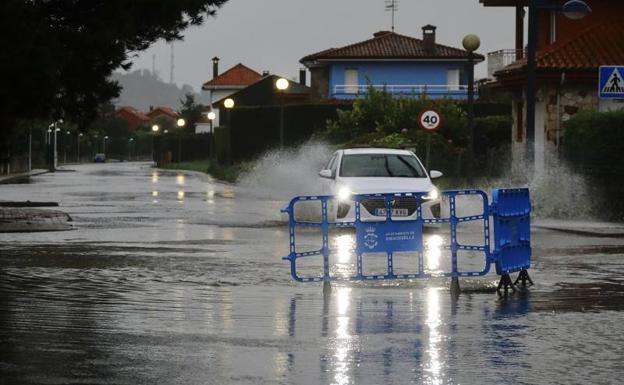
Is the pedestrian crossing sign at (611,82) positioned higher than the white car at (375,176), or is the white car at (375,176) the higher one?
the pedestrian crossing sign at (611,82)

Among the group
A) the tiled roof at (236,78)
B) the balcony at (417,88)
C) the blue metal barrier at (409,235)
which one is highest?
the tiled roof at (236,78)

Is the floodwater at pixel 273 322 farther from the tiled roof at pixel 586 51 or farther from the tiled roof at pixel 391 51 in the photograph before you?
the tiled roof at pixel 391 51

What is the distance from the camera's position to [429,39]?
104 m

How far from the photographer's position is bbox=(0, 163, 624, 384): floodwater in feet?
31.0

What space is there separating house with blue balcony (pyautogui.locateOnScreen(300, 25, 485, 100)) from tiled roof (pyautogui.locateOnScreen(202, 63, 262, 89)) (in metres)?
53.0

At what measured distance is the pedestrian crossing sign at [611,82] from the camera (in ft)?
82.1

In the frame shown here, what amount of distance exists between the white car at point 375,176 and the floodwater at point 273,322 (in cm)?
362

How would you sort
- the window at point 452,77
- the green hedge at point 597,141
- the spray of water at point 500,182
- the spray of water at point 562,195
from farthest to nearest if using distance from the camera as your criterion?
the window at point 452,77, the spray of water at point 500,182, the spray of water at point 562,195, the green hedge at point 597,141

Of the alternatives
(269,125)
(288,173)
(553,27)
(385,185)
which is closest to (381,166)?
(385,185)

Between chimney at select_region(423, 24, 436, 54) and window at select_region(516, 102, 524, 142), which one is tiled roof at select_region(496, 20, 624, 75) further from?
chimney at select_region(423, 24, 436, 54)

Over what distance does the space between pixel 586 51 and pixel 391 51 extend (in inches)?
2438

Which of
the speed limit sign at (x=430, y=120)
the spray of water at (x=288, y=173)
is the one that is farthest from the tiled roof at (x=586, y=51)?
the spray of water at (x=288, y=173)

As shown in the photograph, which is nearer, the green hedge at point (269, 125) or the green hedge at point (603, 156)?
the green hedge at point (603, 156)

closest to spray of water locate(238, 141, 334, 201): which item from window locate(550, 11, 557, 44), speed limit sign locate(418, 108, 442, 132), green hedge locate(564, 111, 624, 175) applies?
speed limit sign locate(418, 108, 442, 132)
